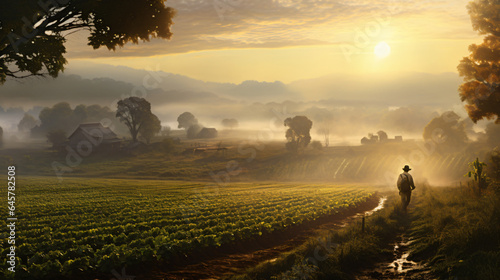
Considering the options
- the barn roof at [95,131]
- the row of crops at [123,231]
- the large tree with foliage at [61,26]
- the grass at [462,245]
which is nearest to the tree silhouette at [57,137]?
the barn roof at [95,131]

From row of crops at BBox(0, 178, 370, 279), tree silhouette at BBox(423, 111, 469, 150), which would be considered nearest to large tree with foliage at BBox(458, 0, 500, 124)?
row of crops at BBox(0, 178, 370, 279)

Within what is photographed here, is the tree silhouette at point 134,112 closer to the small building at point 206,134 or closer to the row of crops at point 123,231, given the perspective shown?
the small building at point 206,134

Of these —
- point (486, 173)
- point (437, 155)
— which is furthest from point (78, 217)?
point (437, 155)

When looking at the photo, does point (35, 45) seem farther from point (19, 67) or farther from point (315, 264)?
point (315, 264)

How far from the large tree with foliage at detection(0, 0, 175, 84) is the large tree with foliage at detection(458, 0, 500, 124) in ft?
73.4

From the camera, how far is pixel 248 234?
17.7 metres

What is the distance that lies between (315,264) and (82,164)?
263ft

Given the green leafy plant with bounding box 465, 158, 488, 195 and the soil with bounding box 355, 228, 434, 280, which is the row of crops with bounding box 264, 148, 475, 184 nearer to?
the green leafy plant with bounding box 465, 158, 488, 195

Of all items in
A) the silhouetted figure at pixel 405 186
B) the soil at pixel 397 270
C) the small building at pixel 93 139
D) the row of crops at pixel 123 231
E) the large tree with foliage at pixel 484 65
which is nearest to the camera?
the soil at pixel 397 270

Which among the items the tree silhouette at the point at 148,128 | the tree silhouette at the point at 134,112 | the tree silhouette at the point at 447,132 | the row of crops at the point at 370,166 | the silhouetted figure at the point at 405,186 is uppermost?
the tree silhouette at the point at 134,112

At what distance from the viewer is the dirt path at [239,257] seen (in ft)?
40.9

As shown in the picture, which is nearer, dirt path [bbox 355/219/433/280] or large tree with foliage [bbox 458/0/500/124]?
dirt path [bbox 355/219/433/280]

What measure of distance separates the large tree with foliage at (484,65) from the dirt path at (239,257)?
14.4 m

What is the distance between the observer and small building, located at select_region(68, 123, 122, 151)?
316 feet
